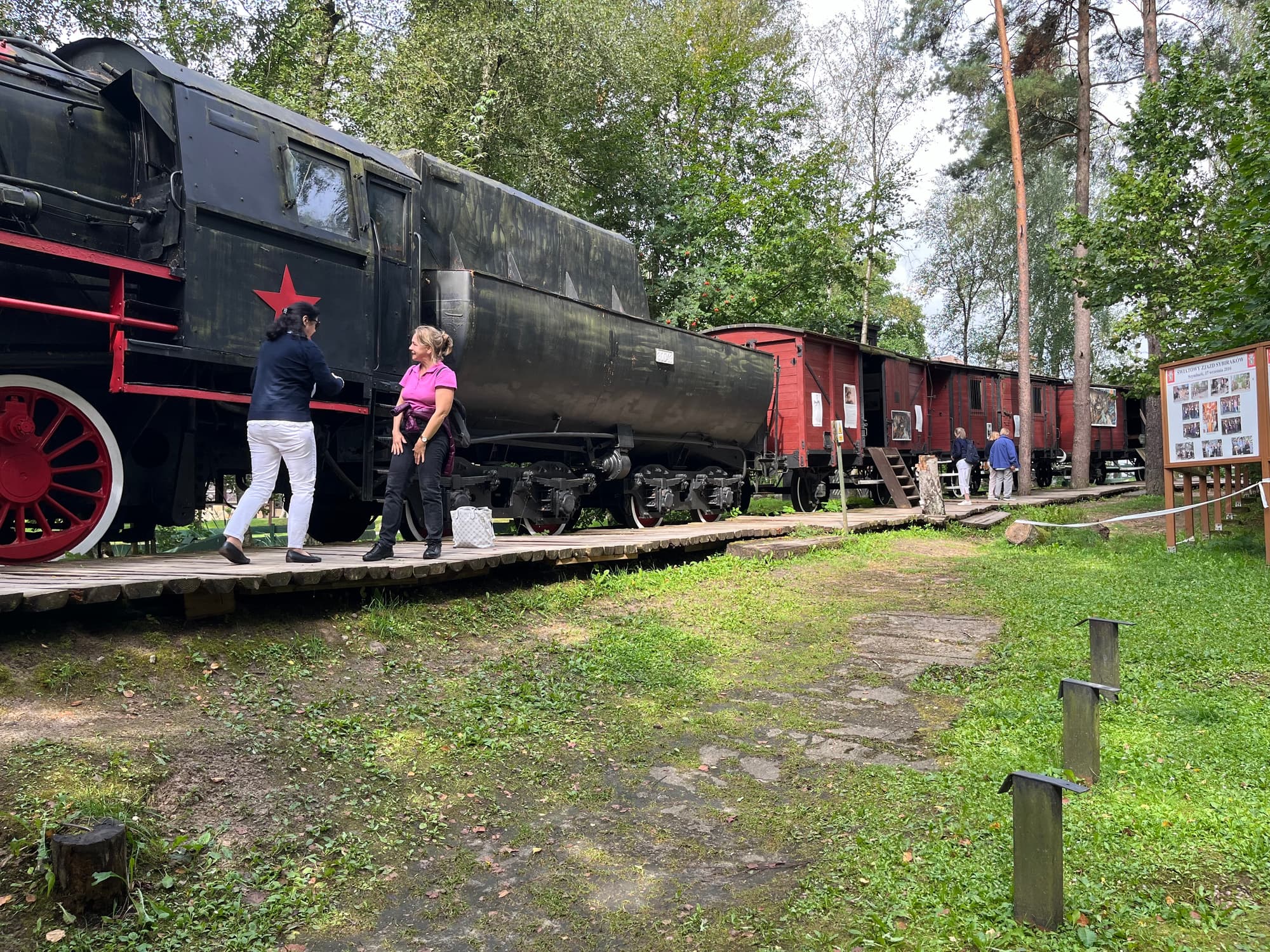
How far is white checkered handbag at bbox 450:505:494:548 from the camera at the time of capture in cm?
726

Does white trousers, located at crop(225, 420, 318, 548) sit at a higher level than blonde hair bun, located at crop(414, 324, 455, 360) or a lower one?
lower

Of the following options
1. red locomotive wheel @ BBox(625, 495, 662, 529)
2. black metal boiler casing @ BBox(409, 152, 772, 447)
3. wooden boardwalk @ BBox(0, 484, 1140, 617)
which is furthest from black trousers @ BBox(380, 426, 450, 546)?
red locomotive wheel @ BBox(625, 495, 662, 529)

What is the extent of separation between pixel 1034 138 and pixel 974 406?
700cm

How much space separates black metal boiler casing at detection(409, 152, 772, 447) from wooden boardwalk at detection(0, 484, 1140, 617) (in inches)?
57.6

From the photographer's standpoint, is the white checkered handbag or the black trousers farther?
the white checkered handbag

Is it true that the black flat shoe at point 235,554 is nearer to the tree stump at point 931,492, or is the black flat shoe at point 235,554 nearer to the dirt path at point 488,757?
the dirt path at point 488,757

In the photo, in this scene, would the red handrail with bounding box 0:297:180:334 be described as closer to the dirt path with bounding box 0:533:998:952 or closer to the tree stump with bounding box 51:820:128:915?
the dirt path with bounding box 0:533:998:952

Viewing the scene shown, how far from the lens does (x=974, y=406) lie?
23.4m

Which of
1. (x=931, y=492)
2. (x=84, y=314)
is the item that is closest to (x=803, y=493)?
(x=931, y=492)

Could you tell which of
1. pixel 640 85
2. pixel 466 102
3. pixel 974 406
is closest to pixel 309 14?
pixel 466 102

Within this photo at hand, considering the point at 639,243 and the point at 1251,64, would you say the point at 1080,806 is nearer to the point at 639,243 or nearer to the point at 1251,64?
the point at 1251,64

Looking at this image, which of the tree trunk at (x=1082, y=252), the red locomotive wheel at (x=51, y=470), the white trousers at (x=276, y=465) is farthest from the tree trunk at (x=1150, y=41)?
the red locomotive wheel at (x=51, y=470)

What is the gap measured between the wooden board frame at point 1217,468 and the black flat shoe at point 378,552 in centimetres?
787

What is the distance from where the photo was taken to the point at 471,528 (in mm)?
7266
